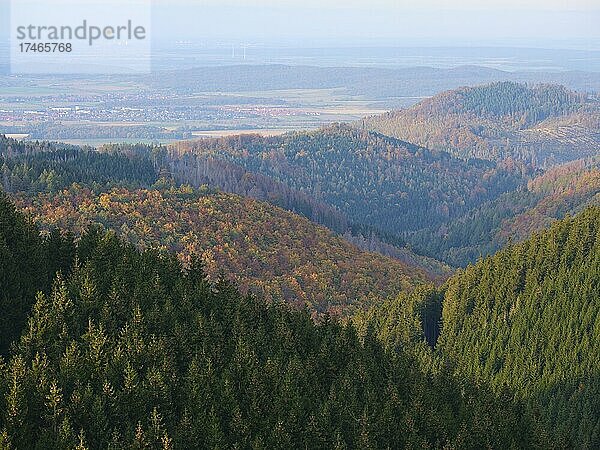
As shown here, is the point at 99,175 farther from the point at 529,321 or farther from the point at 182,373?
the point at 182,373

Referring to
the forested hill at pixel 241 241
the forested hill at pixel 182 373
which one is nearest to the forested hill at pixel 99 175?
the forested hill at pixel 241 241

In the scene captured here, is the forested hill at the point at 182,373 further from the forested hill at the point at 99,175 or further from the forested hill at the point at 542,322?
the forested hill at the point at 99,175

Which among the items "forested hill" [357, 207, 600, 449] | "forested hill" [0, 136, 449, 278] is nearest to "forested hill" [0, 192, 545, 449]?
"forested hill" [357, 207, 600, 449]

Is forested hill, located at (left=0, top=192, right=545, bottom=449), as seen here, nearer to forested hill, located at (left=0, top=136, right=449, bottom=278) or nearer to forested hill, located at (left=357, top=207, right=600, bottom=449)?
forested hill, located at (left=357, top=207, right=600, bottom=449)

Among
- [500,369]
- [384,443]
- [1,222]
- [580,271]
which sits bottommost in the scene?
[500,369]

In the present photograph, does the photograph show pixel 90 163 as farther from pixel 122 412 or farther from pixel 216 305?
pixel 122 412

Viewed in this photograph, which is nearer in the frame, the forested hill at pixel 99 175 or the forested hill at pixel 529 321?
the forested hill at pixel 529 321

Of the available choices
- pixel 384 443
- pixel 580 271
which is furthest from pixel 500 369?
pixel 384 443
